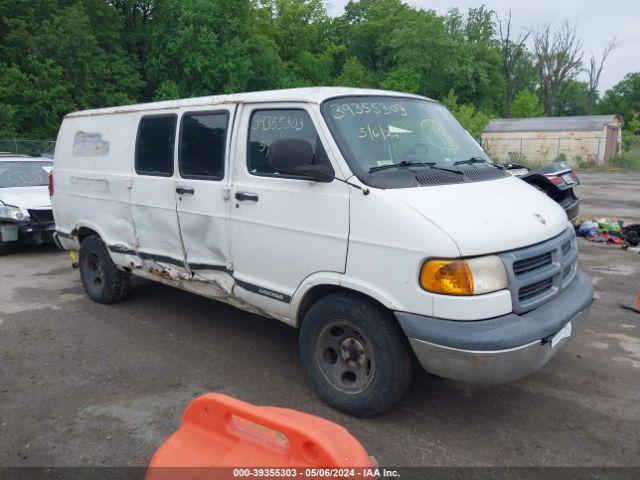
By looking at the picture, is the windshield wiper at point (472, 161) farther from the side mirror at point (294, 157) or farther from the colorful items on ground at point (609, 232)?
the colorful items on ground at point (609, 232)

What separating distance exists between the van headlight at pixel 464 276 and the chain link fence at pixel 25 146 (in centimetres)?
2165

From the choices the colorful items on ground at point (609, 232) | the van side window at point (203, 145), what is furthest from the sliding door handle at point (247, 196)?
the colorful items on ground at point (609, 232)

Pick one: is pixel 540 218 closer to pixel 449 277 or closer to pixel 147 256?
pixel 449 277

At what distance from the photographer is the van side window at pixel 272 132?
388 cm

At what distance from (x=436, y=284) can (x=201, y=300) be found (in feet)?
12.7

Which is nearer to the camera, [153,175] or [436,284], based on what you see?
[436,284]

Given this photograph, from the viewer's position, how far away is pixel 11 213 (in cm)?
880

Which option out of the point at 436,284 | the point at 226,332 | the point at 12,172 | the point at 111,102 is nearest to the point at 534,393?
the point at 436,284

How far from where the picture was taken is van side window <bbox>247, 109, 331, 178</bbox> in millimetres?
3883

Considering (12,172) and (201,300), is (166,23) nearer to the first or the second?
(12,172)

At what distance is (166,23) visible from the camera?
3347 cm

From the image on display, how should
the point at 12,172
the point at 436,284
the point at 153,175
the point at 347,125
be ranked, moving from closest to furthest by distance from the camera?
the point at 436,284, the point at 347,125, the point at 153,175, the point at 12,172

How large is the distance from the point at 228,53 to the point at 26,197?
24.8 meters

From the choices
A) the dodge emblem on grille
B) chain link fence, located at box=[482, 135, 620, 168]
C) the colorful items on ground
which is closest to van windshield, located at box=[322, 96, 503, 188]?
the dodge emblem on grille
